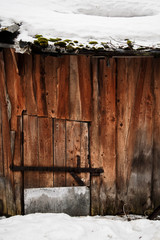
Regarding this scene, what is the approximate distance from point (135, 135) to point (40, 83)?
1.53m

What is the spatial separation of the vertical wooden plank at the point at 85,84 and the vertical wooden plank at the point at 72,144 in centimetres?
18

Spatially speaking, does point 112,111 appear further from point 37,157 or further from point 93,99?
point 37,157

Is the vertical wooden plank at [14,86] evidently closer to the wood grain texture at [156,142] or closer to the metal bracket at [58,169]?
the metal bracket at [58,169]

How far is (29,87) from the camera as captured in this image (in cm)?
363

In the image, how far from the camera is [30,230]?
3188 mm

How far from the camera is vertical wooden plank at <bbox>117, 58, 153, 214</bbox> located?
3.55 metres

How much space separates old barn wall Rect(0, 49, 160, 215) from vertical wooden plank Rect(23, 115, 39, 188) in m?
0.01

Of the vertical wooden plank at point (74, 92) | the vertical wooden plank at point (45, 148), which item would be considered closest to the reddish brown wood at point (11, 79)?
the vertical wooden plank at point (45, 148)

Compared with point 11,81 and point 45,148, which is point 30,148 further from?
point 11,81

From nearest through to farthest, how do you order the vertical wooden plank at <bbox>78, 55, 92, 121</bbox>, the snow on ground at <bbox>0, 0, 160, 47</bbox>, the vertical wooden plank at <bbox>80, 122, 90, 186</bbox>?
the snow on ground at <bbox>0, 0, 160, 47</bbox> < the vertical wooden plank at <bbox>78, 55, 92, 121</bbox> < the vertical wooden plank at <bbox>80, 122, 90, 186</bbox>

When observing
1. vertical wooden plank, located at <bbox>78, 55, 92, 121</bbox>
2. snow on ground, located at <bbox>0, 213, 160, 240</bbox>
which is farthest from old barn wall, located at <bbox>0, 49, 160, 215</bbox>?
snow on ground, located at <bbox>0, 213, 160, 240</bbox>

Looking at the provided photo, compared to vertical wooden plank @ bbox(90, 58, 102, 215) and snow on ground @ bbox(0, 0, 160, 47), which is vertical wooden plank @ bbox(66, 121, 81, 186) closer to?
vertical wooden plank @ bbox(90, 58, 102, 215)

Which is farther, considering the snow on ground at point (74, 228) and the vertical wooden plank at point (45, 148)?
the vertical wooden plank at point (45, 148)

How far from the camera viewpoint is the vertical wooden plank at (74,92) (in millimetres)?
3520
